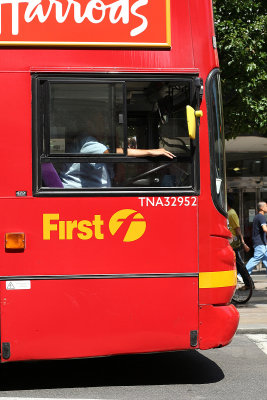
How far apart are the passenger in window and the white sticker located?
0.87 m

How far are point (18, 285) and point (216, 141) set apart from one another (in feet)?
7.05

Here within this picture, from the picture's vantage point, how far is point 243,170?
2002 centimetres

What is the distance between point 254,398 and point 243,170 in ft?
46.1

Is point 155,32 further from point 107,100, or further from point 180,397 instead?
point 180,397

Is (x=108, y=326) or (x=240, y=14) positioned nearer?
(x=108, y=326)

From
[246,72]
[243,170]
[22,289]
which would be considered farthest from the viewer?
[243,170]

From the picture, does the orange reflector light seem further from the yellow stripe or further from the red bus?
the yellow stripe

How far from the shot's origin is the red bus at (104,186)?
247 inches

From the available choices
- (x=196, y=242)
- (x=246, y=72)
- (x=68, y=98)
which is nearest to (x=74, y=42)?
(x=68, y=98)

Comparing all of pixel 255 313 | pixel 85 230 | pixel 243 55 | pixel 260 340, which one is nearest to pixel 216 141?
pixel 85 230

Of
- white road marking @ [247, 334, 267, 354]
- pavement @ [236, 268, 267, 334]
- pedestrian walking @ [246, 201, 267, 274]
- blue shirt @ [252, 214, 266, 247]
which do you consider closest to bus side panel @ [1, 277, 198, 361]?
white road marking @ [247, 334, 267, 354]

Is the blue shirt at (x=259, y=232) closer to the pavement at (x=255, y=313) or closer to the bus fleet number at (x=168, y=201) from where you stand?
the pavement at (x=255, y=313)

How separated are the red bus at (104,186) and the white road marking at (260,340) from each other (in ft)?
8.11

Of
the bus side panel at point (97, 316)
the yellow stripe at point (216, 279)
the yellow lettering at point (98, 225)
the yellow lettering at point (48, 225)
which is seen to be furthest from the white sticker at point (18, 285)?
the yellow stripe at point (216, 279)
